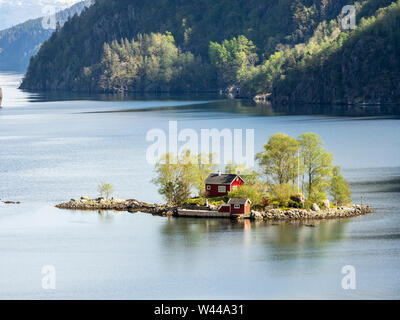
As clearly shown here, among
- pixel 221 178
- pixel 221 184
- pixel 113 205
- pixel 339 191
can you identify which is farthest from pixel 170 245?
pixel 339 191

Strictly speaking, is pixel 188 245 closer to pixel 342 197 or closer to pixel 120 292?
pixel 120 292

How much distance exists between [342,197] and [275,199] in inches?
240

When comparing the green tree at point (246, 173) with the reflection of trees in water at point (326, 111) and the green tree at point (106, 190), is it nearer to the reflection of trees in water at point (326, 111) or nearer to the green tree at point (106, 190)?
the green tree at point (106, 190)

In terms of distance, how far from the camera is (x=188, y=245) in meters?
64.2

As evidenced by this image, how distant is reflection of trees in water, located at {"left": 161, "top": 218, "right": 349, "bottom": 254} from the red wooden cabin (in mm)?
4238

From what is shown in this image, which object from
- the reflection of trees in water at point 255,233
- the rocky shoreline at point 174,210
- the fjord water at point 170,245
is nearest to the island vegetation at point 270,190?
the rocky shoreline at point 174,210

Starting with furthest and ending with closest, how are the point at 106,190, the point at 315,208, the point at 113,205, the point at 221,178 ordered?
the point at 106,190 < the point at 113,205 < the point at 221,178 < the point at 315,208

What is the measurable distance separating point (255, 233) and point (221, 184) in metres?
9.66

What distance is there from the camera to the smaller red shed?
2844 inches

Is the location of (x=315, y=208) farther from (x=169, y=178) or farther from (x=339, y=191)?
A: (x=169, y=178)

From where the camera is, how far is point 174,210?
7500 centimetres

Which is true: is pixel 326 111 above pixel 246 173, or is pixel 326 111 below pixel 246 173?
above

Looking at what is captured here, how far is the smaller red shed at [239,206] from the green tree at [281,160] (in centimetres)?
541
